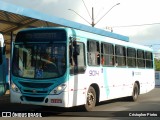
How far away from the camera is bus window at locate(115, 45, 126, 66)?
1650 cm

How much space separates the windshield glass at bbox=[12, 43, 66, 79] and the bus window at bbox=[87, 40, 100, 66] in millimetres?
1745

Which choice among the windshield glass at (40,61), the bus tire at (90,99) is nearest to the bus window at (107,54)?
the bus tire at (90,99)

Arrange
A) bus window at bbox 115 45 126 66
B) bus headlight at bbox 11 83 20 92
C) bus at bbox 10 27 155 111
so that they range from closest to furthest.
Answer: bus at bbox 10 27 155 111
bus headlight at bbox 11 83 20 92
bus window at bbox 115 45 126 66

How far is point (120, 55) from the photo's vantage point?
16.9m

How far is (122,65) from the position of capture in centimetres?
1708

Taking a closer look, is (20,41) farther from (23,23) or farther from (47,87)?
(23,23)

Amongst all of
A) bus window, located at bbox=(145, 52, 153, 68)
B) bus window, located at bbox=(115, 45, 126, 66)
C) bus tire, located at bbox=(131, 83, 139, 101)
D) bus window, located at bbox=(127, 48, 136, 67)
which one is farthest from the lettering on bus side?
bus window, located at bbox=(145, 52, 153, 68)

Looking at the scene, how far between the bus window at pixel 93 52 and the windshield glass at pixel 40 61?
5.72ft

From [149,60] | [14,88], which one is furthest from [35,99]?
[149,60]

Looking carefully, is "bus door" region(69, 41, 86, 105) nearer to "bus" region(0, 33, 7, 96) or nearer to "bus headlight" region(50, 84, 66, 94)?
"bus headlight" region(50, 84, 66, 94)

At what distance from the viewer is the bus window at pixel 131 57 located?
58.9 feet

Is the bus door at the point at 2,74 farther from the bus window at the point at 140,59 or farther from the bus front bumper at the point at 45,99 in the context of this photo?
the bus window at the point at 140,59

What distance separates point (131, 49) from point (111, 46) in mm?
2860

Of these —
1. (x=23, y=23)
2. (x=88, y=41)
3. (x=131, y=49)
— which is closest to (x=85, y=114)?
(x=88, y=41)
